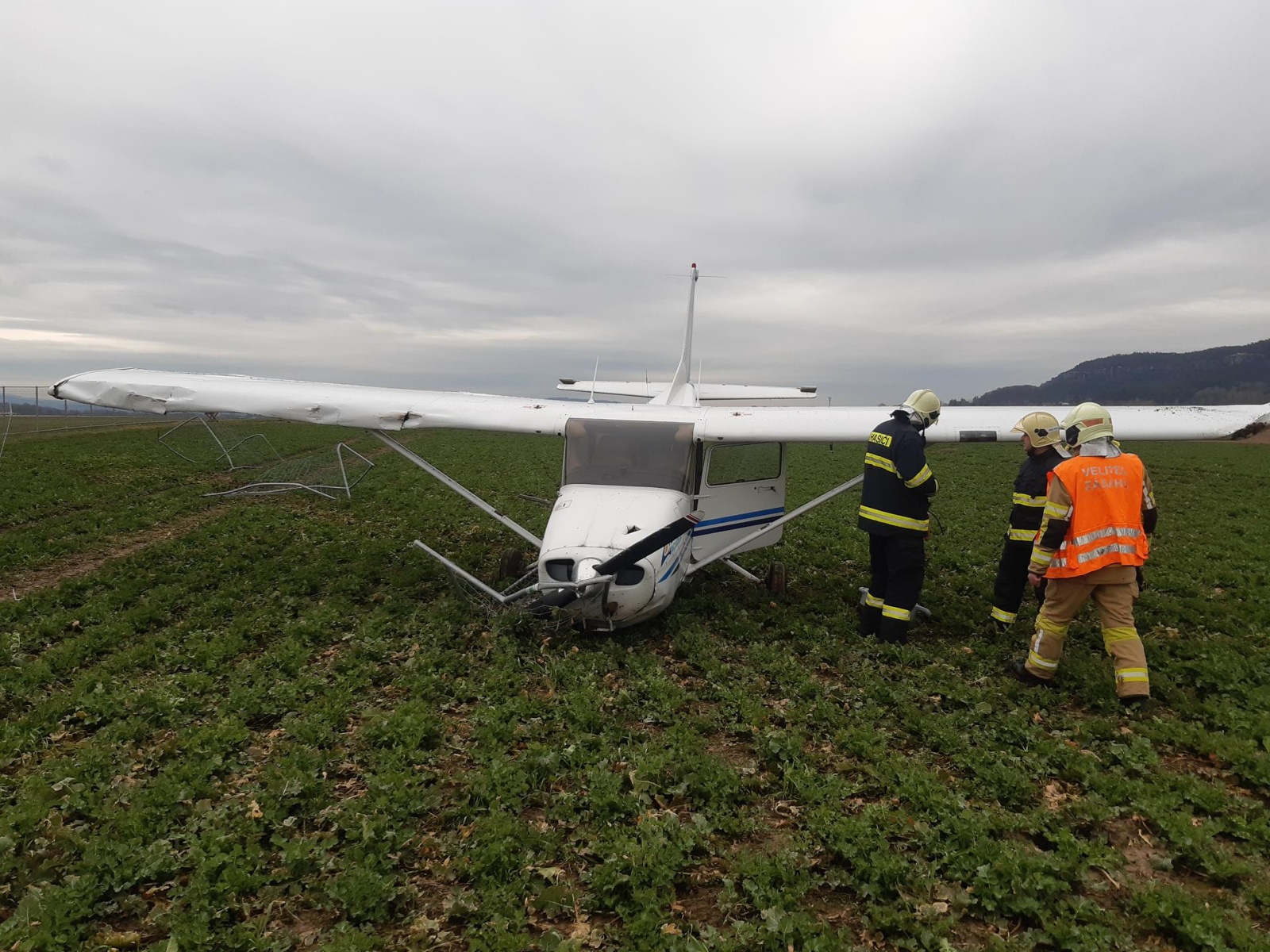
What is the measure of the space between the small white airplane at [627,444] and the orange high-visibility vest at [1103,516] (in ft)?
5.94

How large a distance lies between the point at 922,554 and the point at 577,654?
355 cm

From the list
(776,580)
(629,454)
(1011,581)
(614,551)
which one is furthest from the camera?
(776,580)

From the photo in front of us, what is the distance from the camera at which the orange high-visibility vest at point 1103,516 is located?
17.0ft

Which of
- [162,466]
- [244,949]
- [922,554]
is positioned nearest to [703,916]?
[244,949]

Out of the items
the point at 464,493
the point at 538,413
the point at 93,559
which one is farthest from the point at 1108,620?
the point at 93,559

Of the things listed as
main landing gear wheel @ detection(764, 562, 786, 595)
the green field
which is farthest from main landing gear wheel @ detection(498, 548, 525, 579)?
main landing gear wheel @ detection(764, 562, 786, 595)

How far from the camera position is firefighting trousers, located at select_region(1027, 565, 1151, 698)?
520 centimetres

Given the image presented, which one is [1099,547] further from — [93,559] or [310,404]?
[93,559]

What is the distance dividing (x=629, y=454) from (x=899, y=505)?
292 cm

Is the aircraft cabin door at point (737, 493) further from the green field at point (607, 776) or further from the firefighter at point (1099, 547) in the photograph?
the firefighter at point (1099, 547)

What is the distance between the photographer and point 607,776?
427cm

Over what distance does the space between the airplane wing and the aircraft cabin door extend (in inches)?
18.1

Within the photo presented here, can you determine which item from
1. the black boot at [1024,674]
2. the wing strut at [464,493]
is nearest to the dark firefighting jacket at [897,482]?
the black boot at [1024,674]

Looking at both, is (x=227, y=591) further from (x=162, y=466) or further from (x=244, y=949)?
(x=162, y=466)
